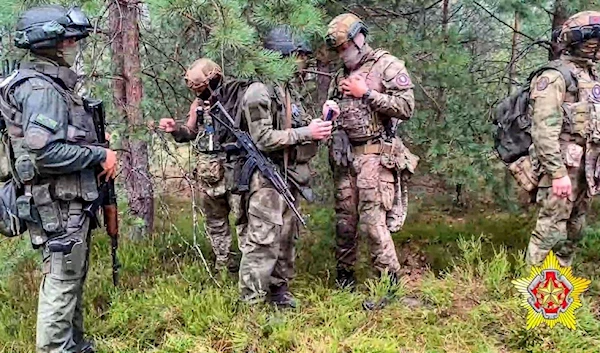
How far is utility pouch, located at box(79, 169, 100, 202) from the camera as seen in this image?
4047 mm

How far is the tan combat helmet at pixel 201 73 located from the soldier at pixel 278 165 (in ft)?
1.98

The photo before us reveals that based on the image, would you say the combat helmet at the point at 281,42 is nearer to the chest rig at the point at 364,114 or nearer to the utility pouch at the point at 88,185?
the chest rig at the point at 364,114

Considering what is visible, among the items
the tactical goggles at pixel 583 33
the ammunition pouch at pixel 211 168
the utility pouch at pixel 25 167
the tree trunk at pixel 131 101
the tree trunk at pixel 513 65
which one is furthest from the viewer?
the tree trunk at pixel 513 65

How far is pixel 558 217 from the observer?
5.13 m

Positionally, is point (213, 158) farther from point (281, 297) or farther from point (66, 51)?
point (66, 51)

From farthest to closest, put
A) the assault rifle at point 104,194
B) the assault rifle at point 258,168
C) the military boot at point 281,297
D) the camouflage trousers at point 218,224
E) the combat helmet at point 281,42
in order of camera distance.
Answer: the camouflage trousers at point 218,224 < the military boot at point 281,297 < the assault rifle at point 258,168 < the combat helmet at point 281,42 < the assault rifle at point 104,194

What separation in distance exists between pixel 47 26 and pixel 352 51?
2.42 meters

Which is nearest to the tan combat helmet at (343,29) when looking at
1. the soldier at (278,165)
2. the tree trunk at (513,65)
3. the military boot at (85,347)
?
the soldier at (278,165)

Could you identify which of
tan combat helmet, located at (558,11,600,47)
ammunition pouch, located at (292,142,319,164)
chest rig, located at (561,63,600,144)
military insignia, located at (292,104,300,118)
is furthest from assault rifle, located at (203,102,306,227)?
tan combat helmet, located at (558,11,600,47)

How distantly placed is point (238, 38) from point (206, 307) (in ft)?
7.29

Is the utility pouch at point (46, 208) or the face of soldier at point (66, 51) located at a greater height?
the face of soldier at point (66, 51)

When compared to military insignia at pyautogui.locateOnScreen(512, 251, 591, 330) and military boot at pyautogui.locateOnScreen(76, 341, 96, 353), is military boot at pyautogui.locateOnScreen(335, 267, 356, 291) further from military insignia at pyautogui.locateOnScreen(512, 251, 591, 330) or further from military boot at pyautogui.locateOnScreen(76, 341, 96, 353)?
military boot at pyautogui.locateOnScreen(76, 341, 96, 353)

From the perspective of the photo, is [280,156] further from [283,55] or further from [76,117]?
[76,117]

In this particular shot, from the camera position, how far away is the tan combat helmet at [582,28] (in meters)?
4.86
